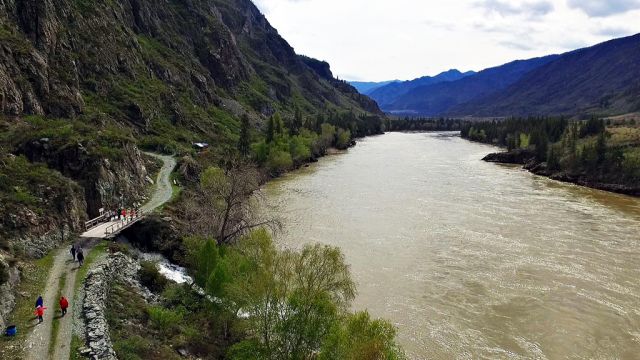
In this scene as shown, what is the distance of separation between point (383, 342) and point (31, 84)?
224ft

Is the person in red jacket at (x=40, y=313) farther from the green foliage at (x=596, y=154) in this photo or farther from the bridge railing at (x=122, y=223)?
the green foliage at (x=596, y=154)

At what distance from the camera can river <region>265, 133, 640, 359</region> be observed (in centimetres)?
3784

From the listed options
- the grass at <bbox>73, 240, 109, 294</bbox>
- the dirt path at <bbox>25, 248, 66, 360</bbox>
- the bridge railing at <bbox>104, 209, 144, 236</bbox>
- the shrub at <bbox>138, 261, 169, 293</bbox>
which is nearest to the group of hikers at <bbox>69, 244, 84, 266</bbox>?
the grass at <bbox>73, 240, 109, 294</bbox>

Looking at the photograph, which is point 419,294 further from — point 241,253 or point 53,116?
point 53,116

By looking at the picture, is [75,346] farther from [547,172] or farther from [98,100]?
[547,172]

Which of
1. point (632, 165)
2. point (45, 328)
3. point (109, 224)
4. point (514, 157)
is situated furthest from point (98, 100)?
point (514, 157)

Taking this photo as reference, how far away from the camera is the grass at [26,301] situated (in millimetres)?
23797

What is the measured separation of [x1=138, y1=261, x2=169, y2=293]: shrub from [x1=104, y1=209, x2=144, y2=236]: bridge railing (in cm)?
581

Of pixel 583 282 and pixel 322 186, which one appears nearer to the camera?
pixel 583 282

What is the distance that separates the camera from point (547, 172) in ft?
416

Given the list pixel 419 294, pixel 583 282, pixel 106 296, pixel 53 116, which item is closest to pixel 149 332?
pixel 106 296

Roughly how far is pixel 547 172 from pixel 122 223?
379ft

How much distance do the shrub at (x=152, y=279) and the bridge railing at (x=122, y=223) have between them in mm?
5810

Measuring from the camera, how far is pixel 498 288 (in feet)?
153
